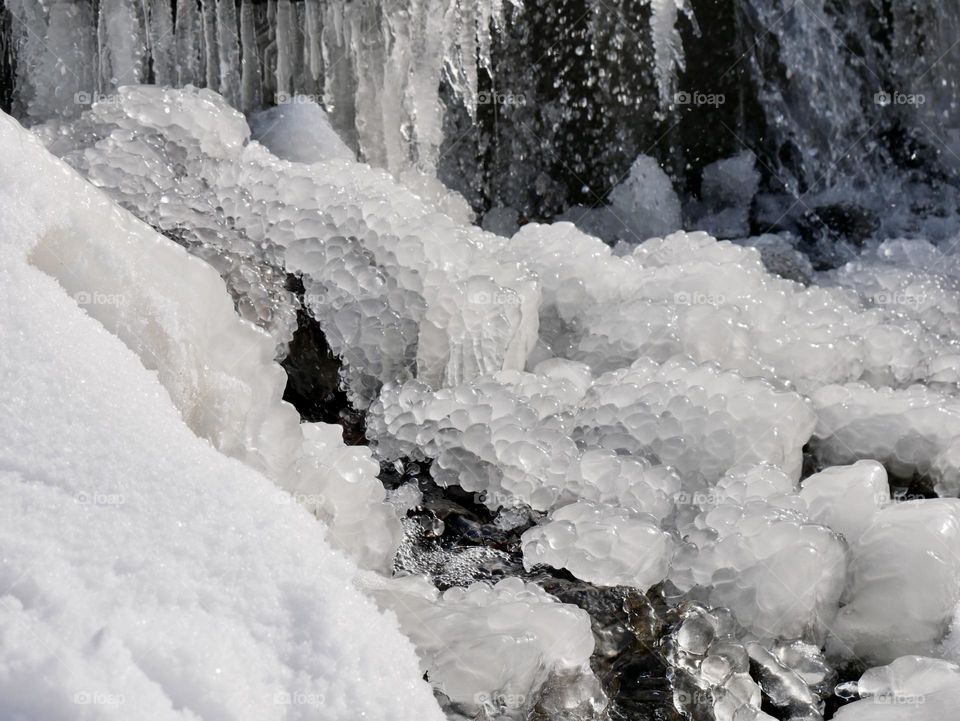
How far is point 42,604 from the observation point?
104cm

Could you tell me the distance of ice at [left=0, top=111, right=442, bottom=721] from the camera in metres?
1.04

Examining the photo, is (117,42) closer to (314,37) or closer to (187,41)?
(187,41)

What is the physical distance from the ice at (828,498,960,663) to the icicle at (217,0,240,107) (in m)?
2.65

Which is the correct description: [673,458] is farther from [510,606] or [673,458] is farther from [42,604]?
[42,604]

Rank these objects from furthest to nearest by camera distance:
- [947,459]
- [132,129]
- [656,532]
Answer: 1. [132,129]
2. [947,459]
3. [656,532]

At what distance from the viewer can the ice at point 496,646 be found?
5.04 feet

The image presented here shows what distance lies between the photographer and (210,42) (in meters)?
3.56

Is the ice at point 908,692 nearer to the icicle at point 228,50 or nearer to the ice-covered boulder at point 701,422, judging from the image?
the ice-covered boulder at point 701,422

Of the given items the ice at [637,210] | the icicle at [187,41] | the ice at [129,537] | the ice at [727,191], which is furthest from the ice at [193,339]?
the ice at [727,191]

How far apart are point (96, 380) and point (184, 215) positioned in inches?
55.6

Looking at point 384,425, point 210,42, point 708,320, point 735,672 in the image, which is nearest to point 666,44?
point 210,42

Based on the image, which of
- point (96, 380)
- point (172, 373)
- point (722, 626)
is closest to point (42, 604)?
point (96, 380)

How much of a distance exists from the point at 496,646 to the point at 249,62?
271cm

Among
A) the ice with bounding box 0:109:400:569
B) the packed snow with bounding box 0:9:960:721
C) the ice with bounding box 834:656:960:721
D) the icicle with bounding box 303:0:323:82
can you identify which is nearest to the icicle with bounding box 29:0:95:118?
the packed snow with bounding box 0:9:960:721
